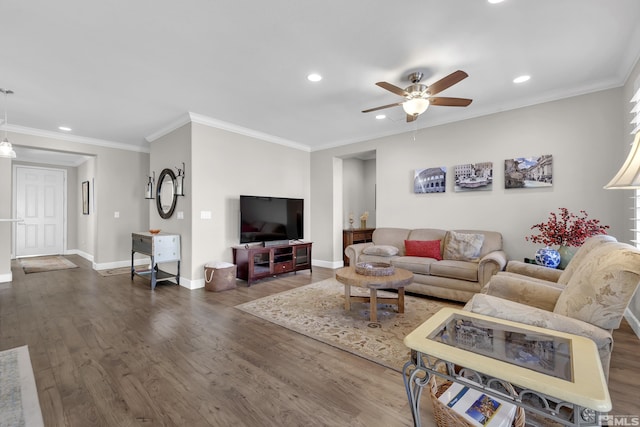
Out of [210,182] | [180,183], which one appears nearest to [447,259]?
[210,182]

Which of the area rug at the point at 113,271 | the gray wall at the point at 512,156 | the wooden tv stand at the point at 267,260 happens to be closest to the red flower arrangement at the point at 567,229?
the gray wall at the point at 512,156

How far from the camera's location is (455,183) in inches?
173

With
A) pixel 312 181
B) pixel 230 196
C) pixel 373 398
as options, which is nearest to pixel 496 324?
pixel 373 398

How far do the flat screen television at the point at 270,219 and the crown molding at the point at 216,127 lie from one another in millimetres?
1142

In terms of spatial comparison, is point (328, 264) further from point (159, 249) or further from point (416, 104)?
point (416, 104)

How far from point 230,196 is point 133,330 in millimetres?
2455

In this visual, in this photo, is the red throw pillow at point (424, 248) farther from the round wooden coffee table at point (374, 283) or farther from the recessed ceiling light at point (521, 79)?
the recessed ceiling light at point (521, 79)

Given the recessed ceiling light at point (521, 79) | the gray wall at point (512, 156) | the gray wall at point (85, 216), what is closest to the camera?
A: the recessed ceiling light at point (521, 79)

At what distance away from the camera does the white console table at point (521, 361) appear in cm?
90

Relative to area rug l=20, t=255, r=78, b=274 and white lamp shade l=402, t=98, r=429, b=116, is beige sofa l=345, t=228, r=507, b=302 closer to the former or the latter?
white lamp shade l=402, t=98, r=429, b=116

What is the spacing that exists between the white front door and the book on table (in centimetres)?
962

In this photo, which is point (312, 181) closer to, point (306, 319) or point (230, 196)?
point (230, 196)

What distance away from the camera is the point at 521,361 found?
1.08 meters

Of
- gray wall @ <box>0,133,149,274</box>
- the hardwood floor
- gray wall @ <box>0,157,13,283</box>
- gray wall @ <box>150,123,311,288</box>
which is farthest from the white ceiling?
the hardwood floor
